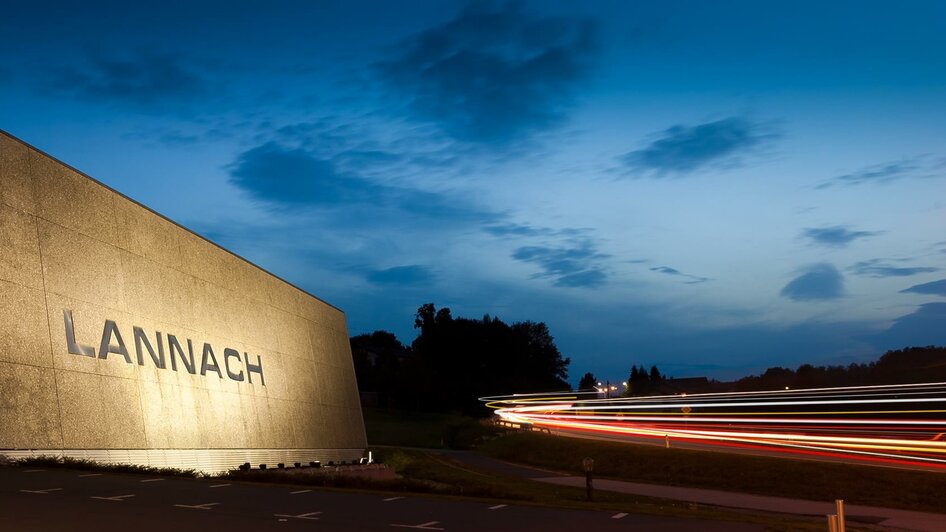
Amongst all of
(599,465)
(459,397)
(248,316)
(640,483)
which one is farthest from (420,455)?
(459,397)

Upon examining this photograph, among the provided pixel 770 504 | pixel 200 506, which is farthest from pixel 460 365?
pixel 200 506

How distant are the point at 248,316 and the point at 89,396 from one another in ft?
33.4

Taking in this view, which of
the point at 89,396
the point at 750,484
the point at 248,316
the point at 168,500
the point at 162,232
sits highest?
the point at 162,232

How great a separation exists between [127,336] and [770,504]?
62.4 ft

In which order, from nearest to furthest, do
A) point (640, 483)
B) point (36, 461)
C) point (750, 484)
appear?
1. point (36, 461)
2. point (750, 484)
3. point (640, 483)

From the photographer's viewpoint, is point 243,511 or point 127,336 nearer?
point 243,511

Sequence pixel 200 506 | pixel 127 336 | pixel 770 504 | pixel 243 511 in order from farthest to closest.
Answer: pixel 770 504 < pixel 127 336 < pixel 200 506 < pixel 243 511

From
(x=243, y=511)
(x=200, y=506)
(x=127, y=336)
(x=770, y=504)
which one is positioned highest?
(x=127, y=336)

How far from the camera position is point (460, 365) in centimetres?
12119

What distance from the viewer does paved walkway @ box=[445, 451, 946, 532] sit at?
22325 millimetres

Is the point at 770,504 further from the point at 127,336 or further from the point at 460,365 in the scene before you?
the point at 460,365

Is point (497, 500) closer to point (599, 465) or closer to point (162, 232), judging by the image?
point (162, 232)

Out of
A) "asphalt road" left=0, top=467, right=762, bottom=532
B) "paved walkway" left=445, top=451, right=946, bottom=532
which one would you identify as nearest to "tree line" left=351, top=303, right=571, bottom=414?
"paved walkway" left=445, top=451, right=946, bottom=532

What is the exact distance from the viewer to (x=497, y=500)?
1466 centimetres
